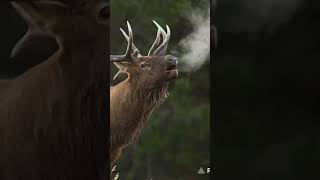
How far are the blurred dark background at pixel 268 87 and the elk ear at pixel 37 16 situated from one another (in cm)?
89

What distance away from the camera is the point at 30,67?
2547 millimetres

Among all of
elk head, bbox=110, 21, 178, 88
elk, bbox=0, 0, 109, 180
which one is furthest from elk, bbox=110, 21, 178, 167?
elk, bbox=0, 0, 109, 180

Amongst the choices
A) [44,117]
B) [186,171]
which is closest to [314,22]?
[186,171]

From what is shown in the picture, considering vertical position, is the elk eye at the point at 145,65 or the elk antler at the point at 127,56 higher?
the elk antler at the point at 127,56

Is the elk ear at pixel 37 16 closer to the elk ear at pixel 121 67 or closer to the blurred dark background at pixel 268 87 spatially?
the elk ear at pixel 121 67

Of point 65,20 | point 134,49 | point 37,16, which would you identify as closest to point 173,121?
point 134,49

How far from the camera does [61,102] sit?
2.60 meters

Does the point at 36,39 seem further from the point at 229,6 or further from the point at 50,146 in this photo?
the point at 229,6

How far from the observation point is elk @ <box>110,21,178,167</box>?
2.84 m

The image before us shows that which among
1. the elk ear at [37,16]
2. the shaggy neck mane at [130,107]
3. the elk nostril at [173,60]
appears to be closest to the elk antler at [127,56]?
the shaggy neck mane at [130,107]

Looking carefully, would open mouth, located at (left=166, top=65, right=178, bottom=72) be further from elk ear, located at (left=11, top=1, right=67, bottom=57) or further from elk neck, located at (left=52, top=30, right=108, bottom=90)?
elk ear, located at (left=11, top=1, right=67, bottom=57)

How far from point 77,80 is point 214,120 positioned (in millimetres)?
812

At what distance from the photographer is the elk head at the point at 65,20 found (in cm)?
252

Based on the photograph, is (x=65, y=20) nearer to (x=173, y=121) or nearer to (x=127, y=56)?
(x=127, y=56)
